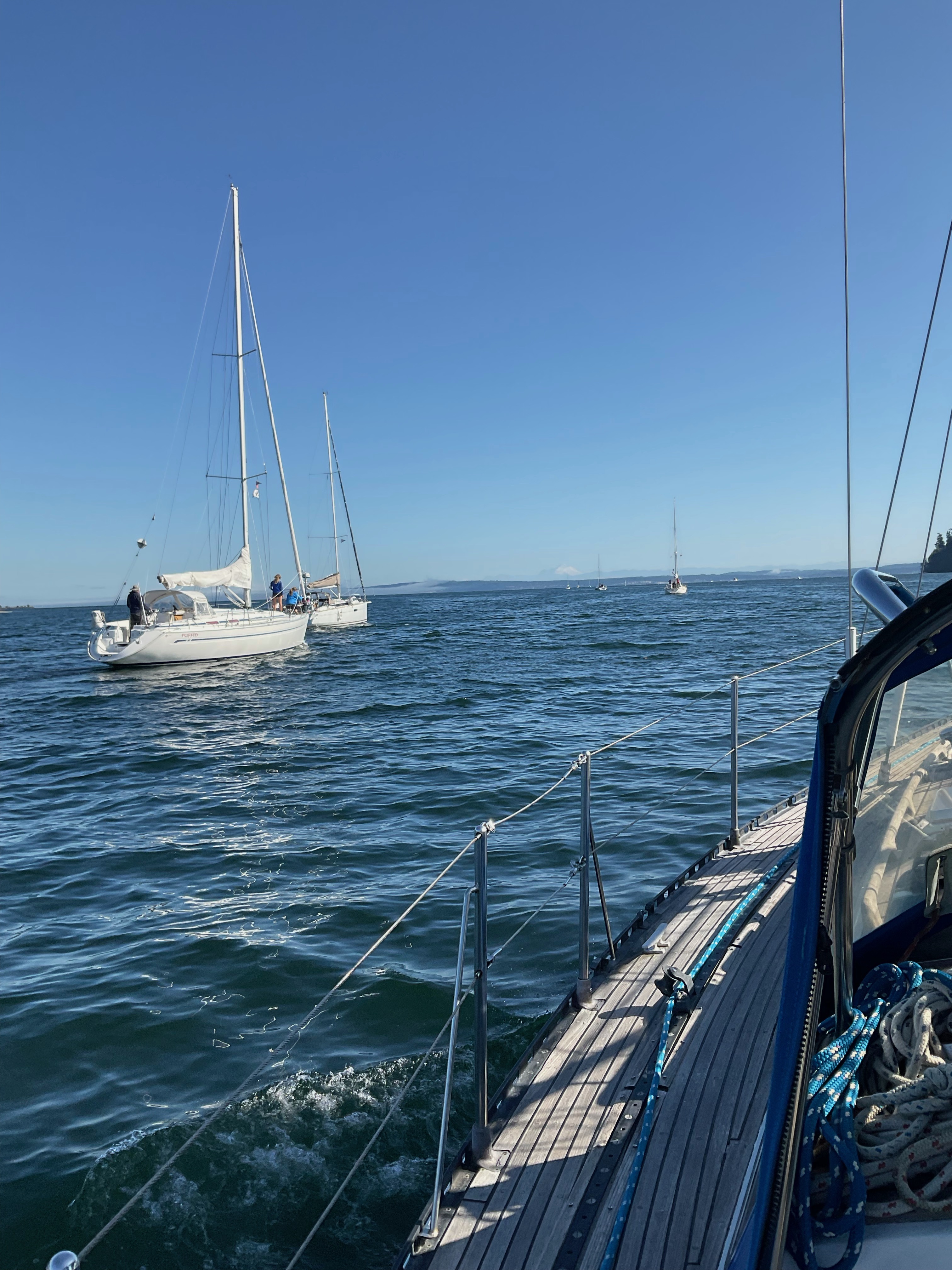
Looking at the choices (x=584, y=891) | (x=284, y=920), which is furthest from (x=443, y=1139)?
(x=284, y=920)

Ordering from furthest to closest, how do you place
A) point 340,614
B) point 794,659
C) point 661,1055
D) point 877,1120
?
point 340,614, point 794,659, point 661,1055, point 877,1120

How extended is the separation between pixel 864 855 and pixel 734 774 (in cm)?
308

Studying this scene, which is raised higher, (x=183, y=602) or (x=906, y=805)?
(x=183, y=602)

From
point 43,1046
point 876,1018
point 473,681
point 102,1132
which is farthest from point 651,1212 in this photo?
point 473,681

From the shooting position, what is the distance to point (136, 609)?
27172mm

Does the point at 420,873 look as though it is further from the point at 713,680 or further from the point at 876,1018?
the point at 713,680

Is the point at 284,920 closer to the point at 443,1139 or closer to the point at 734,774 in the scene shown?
the point at 734,774

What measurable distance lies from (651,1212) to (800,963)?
3.32 ft

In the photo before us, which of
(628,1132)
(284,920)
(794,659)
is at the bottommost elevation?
(284,920)

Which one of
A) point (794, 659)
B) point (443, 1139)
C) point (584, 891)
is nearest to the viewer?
point (443, 1139)

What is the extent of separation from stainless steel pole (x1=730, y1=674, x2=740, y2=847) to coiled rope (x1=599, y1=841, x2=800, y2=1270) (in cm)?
51

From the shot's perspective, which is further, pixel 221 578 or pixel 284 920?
pixel 221 578

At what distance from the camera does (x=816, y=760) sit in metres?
2.08

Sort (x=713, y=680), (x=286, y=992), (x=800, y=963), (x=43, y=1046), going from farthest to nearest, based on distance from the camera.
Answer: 1. (x=713, y=680)
2. (x=286, y=992)
3. (x=43, y=1046)
4. (x=800, y=963)
